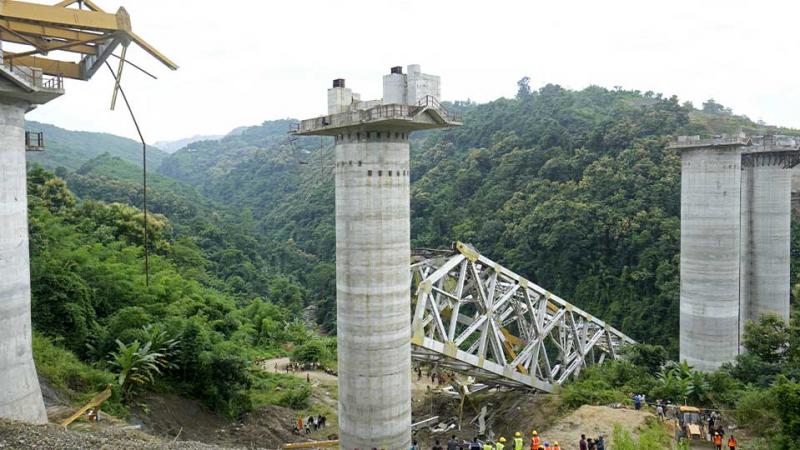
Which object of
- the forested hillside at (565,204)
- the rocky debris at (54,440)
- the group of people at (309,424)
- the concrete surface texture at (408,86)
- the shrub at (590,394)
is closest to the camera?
the rocky debris at (54,440)

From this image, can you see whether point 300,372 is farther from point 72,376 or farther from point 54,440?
point 54,440

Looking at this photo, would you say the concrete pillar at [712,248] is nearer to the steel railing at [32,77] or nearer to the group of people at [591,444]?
the group of people at [591,444]

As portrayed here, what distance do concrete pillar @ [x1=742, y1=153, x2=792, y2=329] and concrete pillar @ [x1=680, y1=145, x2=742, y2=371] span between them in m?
6.91

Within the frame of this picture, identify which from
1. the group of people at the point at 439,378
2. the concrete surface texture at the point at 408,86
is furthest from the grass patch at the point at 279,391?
the concrete surface texture at the point at 408,86

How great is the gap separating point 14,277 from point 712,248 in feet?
106

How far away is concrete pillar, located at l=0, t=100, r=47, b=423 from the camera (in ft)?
48.0

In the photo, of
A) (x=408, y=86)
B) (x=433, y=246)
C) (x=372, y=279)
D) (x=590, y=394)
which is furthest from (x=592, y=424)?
(x=433, y=246)

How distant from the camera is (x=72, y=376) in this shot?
2098 centimetres

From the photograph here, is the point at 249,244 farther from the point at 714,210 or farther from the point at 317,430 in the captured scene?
the point at 714,210

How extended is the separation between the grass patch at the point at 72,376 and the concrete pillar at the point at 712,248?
29484 millimetres

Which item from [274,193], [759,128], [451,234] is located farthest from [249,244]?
[759,128]

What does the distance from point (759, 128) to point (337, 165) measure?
74180 mm

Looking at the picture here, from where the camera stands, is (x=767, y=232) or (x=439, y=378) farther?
(x=439, y=378)

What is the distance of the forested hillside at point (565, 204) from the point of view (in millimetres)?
50969
